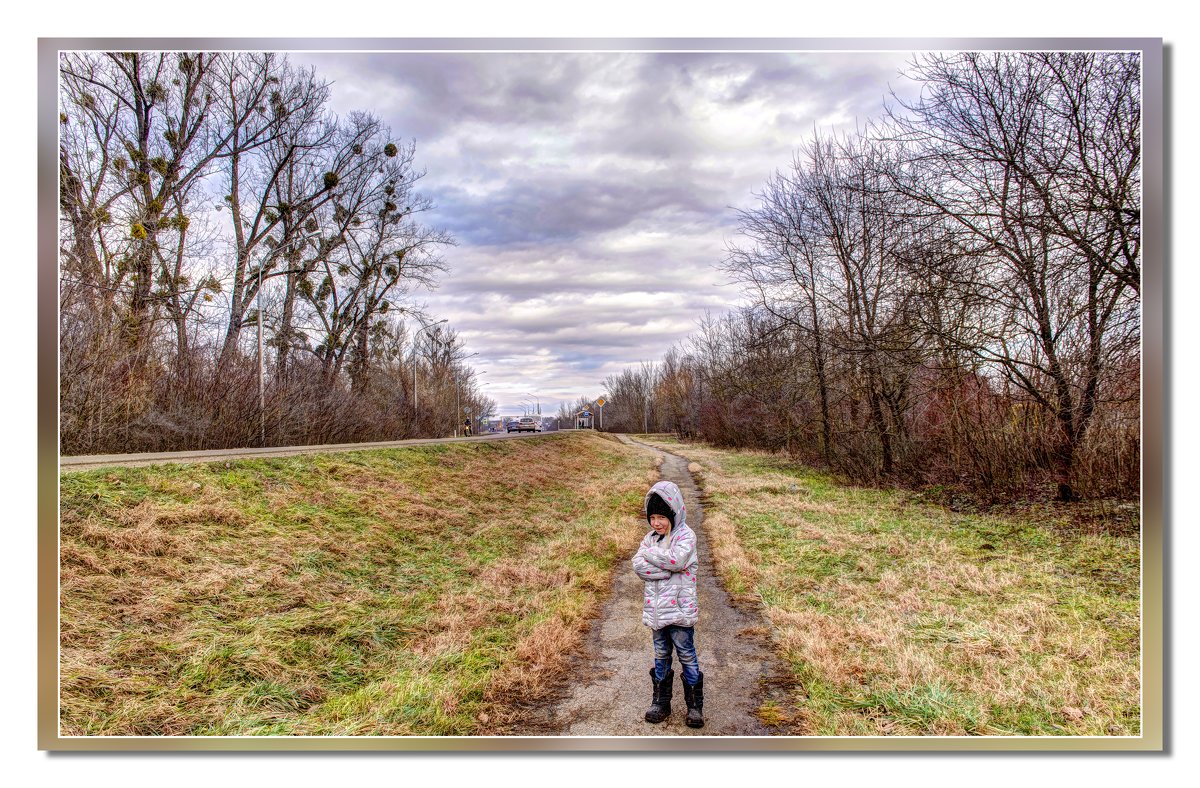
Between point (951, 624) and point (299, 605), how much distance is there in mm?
5027

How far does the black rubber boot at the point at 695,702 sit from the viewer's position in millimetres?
2881

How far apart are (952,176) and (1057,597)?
13.6 feet

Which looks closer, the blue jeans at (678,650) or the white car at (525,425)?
the blue jeans at (678,650)

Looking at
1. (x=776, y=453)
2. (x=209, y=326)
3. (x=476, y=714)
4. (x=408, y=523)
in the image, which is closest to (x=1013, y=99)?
(x=476, y=714)

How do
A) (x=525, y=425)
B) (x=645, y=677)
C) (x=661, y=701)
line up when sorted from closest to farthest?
(x=661, y=701)
(x=645, y=677)
(x=525, y=425)

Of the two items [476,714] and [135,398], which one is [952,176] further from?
[135,398]

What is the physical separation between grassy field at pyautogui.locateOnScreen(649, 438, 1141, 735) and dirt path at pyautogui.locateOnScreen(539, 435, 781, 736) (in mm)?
204

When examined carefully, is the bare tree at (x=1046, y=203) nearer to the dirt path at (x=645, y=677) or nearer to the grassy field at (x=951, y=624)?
the grassy field at (x=951, y=624)

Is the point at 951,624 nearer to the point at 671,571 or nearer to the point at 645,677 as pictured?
the point at 645,677

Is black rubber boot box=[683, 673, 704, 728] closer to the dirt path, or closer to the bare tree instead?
the dirt path

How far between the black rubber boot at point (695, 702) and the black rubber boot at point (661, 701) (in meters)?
0.09

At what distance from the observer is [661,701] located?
2.95 metres

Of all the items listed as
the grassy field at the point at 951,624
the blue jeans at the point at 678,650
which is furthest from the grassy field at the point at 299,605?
the grassy field at the point at 951,624

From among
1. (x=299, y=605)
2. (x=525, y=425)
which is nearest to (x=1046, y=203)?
(x=299, y=605)
